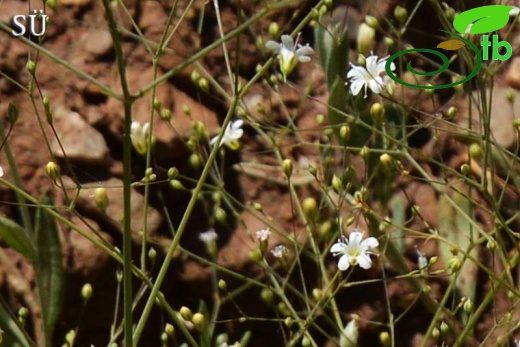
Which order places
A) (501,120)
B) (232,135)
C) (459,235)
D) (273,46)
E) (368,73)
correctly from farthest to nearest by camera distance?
(501,120) → (459,235) → (232,135) → (368,73) → (273,46)

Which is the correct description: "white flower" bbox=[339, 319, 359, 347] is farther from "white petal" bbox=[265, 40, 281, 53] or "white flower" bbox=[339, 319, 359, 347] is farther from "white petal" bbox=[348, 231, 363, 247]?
"white petal" bbox=[265, 40, 281, 53]

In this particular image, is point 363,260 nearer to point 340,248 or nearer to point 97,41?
point 340,248

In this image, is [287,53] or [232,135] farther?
[232,135]

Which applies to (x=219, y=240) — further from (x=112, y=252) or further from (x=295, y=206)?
(x=112, y=252)

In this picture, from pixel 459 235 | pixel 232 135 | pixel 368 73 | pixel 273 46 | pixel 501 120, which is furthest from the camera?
→ pixel 501 120

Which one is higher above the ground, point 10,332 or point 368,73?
point 368,73

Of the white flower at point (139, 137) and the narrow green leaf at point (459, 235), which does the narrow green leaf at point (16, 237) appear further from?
the narrow green leaf at point (459, 235)

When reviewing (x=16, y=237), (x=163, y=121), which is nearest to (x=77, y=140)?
(x=163, y=121)
